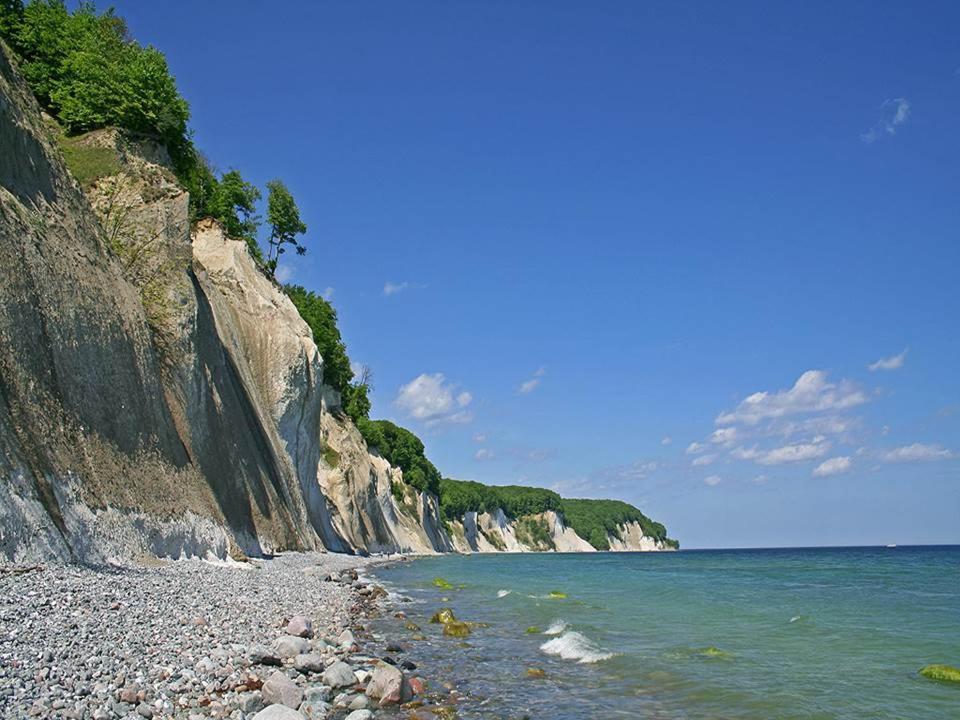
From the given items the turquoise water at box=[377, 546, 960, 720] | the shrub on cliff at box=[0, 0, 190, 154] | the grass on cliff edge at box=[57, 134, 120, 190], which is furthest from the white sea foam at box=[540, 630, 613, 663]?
the shrub on cliff at box=[0, 0, 190, 154]

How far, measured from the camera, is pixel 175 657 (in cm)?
902

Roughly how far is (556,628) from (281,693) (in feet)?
33.8

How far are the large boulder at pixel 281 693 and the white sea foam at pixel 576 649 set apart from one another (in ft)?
21.0

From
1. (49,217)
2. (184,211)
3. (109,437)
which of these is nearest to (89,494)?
(109,437)

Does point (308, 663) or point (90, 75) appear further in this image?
point (90, 75)

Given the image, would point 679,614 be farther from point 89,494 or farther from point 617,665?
point 89,494

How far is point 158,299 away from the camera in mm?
23734

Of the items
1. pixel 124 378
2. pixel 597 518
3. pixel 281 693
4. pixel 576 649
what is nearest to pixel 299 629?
pixel 281 693

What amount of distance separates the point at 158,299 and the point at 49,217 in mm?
5545

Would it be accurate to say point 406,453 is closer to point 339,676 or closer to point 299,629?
point 299,629

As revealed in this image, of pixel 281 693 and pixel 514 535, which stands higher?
pixel 514 535

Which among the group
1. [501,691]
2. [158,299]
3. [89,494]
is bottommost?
[501,691]

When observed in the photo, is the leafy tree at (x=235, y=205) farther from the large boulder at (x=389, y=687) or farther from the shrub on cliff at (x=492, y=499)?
the shrub on cliff at (x=492, y=499)

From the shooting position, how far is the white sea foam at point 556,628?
1689 centimetres
